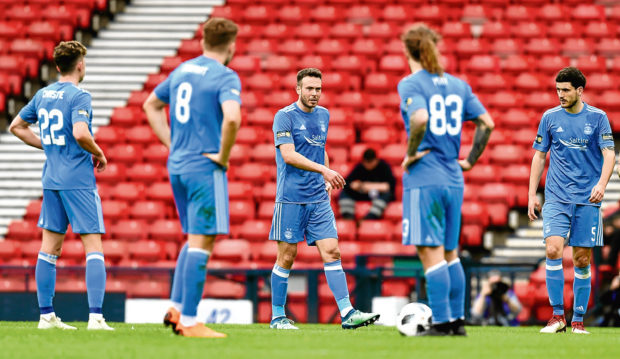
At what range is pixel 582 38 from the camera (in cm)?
1780

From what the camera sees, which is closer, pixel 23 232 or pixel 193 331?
pixel 193 331

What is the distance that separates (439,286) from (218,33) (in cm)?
215

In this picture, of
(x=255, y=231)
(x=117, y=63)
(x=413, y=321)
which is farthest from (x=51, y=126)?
(x=117, y=63)

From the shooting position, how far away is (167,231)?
14.1 m


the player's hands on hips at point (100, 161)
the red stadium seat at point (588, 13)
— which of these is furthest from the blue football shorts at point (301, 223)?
the red stadium seat at point (588, 13)

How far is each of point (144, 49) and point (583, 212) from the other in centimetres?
→ 1218

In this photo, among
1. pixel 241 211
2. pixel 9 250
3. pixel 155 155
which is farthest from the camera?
pixel 155 155

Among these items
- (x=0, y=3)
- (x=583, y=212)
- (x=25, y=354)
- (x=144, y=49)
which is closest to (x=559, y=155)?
(x=583, y=212)

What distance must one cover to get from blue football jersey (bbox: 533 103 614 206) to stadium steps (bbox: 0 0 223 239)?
939 centimetres

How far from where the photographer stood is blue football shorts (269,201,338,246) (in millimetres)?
8555

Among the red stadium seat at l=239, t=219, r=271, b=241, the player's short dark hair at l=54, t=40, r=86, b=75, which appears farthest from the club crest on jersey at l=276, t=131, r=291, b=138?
the red stadium seat at l=239, t=219, r=271, b=241

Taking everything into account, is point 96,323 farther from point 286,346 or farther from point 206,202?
point 286,346

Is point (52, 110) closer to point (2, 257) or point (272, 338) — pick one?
point (272, 338)

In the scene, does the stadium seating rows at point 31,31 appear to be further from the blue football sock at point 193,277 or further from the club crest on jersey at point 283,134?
the blue football sock at point 193,277
